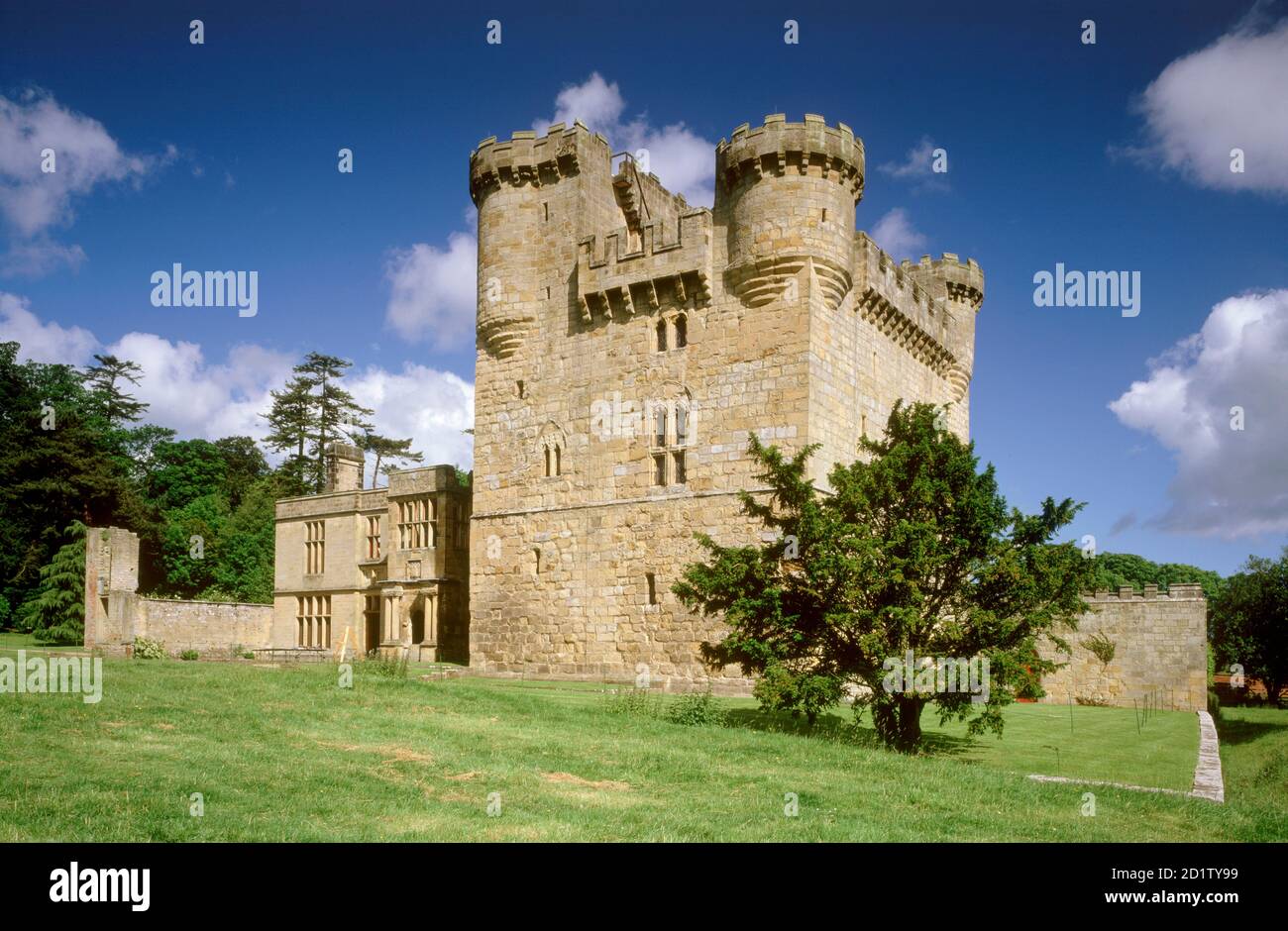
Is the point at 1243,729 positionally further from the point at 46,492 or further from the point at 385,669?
the point at 46,492

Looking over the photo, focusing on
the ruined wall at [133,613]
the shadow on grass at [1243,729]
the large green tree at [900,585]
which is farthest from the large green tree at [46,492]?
the shadow on grass at [1243,729]

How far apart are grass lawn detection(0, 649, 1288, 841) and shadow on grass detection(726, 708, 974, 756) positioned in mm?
109

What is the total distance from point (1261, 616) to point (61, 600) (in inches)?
1869

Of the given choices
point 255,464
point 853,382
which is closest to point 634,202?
point 853,382

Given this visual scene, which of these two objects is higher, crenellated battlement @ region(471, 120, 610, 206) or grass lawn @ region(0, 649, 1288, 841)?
crenellated battlement @ region(471, 120, 610, 206)

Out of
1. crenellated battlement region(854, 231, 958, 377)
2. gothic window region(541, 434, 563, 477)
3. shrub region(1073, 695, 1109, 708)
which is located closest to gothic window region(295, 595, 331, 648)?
gothic window region(541, 434, 563, 477)

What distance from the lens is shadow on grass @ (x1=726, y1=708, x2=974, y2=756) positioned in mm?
17391

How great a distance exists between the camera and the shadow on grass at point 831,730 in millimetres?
17391

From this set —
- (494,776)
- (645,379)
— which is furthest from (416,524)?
(494,776)

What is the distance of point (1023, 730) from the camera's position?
74.1 feet

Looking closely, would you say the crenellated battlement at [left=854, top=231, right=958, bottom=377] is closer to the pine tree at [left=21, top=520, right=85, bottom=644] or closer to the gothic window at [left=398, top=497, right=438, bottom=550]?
the gothic window at [left=398, top=497, right=438, bottom=550]

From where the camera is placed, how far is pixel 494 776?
39.7 feet
